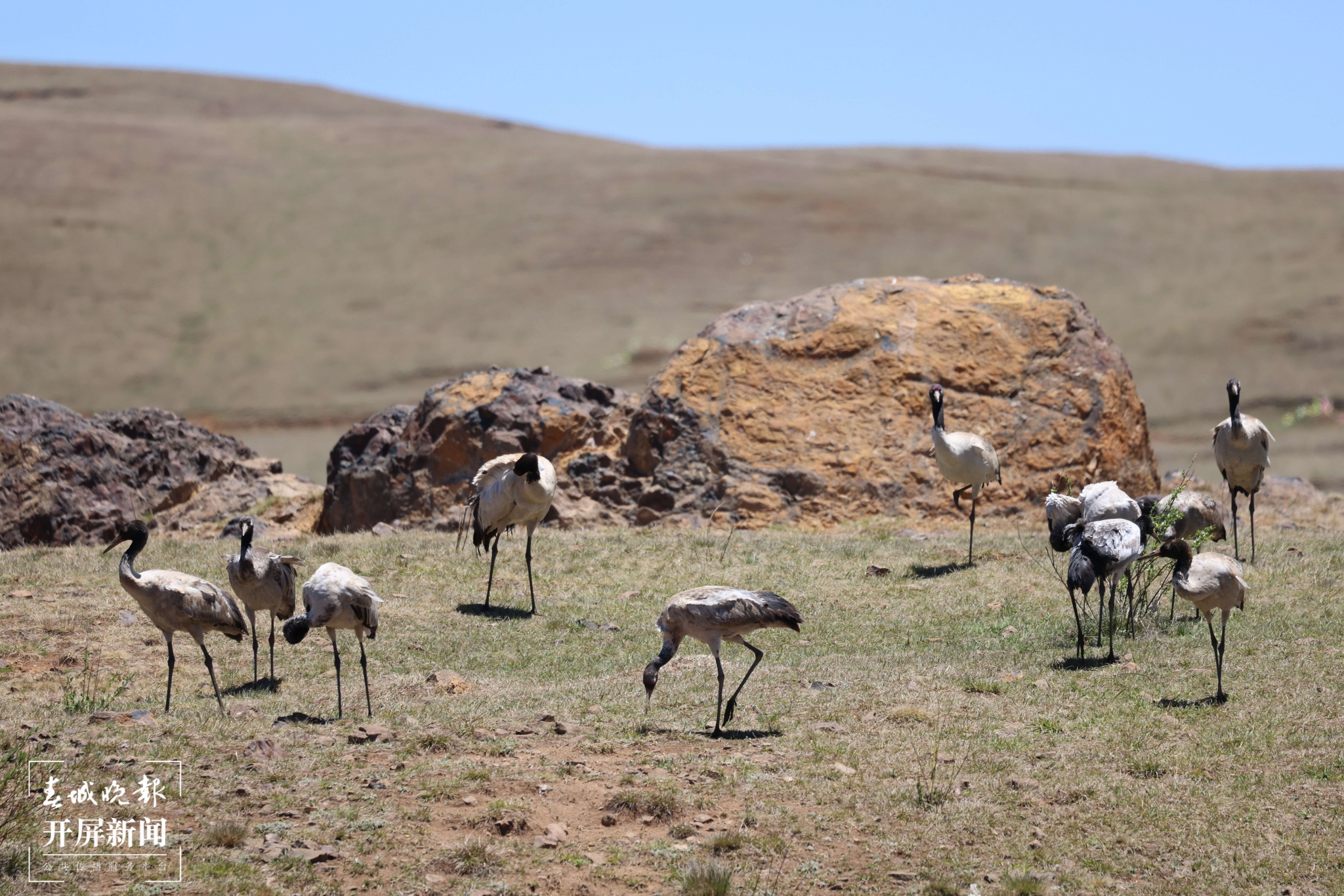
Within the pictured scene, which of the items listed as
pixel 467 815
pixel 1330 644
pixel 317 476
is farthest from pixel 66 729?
pixel 317 476

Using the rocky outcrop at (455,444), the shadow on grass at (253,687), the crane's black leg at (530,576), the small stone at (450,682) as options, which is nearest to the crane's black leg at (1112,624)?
the small stone at (450,682)

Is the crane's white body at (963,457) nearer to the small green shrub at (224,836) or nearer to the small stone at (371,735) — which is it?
the small stone at (371,735)

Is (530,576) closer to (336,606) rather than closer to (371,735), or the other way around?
(336,606)

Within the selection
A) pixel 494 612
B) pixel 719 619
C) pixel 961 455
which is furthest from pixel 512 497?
pixel 961 455

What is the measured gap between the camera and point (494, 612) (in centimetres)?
1447

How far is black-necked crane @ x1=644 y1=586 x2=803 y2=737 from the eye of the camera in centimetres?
982

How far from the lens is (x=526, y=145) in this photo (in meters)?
94.2

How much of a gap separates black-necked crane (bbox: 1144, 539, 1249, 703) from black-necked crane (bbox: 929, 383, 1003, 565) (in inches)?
238

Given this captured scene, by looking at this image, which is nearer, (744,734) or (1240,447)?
(744,734)

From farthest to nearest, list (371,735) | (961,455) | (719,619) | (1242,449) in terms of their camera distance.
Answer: (1242,449) → (961,455) → (719,619) → (371,735)

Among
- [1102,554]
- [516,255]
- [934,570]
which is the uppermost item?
[516,255]

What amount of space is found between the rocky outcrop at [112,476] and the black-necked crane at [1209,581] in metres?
15.7

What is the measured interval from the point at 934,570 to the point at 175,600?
9.24m

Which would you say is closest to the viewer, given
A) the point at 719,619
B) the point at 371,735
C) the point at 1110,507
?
the point at 371,735
